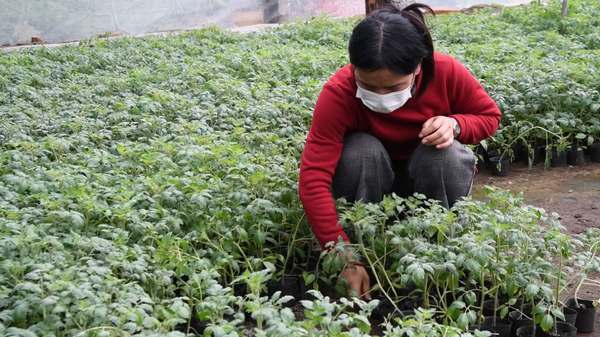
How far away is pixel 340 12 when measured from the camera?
1788 cm

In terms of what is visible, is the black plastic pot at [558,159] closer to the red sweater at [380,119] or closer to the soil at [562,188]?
the soil at [562,188]

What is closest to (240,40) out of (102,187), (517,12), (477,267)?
(517,12)

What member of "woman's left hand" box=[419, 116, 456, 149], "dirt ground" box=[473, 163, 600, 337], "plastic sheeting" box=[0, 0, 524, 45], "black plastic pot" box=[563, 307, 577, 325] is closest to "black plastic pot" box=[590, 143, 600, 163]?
"dirt ground" box=[473, 163, 600, 337]

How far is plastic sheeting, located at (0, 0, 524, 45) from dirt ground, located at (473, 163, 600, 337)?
410 inches

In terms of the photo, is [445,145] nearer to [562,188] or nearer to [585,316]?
[585,316]

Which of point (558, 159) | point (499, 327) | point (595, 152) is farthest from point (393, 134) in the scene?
point (595, 152)

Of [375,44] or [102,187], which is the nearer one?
[375,44]

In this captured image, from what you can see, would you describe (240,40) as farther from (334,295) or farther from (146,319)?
(146,319)

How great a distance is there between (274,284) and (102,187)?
0.86 m

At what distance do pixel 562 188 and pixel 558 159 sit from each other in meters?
0.49

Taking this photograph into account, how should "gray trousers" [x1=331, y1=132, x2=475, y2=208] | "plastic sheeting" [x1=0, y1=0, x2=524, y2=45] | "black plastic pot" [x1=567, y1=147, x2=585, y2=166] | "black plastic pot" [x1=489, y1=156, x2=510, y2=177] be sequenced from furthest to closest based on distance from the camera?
"plastic sheeting" [x1=0, y1=0, x2=524, y2=45] < "black plastic pot" [x1=567, y1=147, x2=585, y2=166] < "black plastic pot" [x1=489, y1=156, x2=510, y2=177] < "gray trousers" [x1=331, y1=132, x2=475, y2=208]

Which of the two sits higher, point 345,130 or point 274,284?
point 345,130

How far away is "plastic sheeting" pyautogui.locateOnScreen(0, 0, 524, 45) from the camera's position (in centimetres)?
1466

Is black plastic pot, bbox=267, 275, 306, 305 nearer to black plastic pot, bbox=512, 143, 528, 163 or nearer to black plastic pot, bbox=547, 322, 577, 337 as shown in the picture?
black plastic pot, bbox=547, 322, 577, 337
